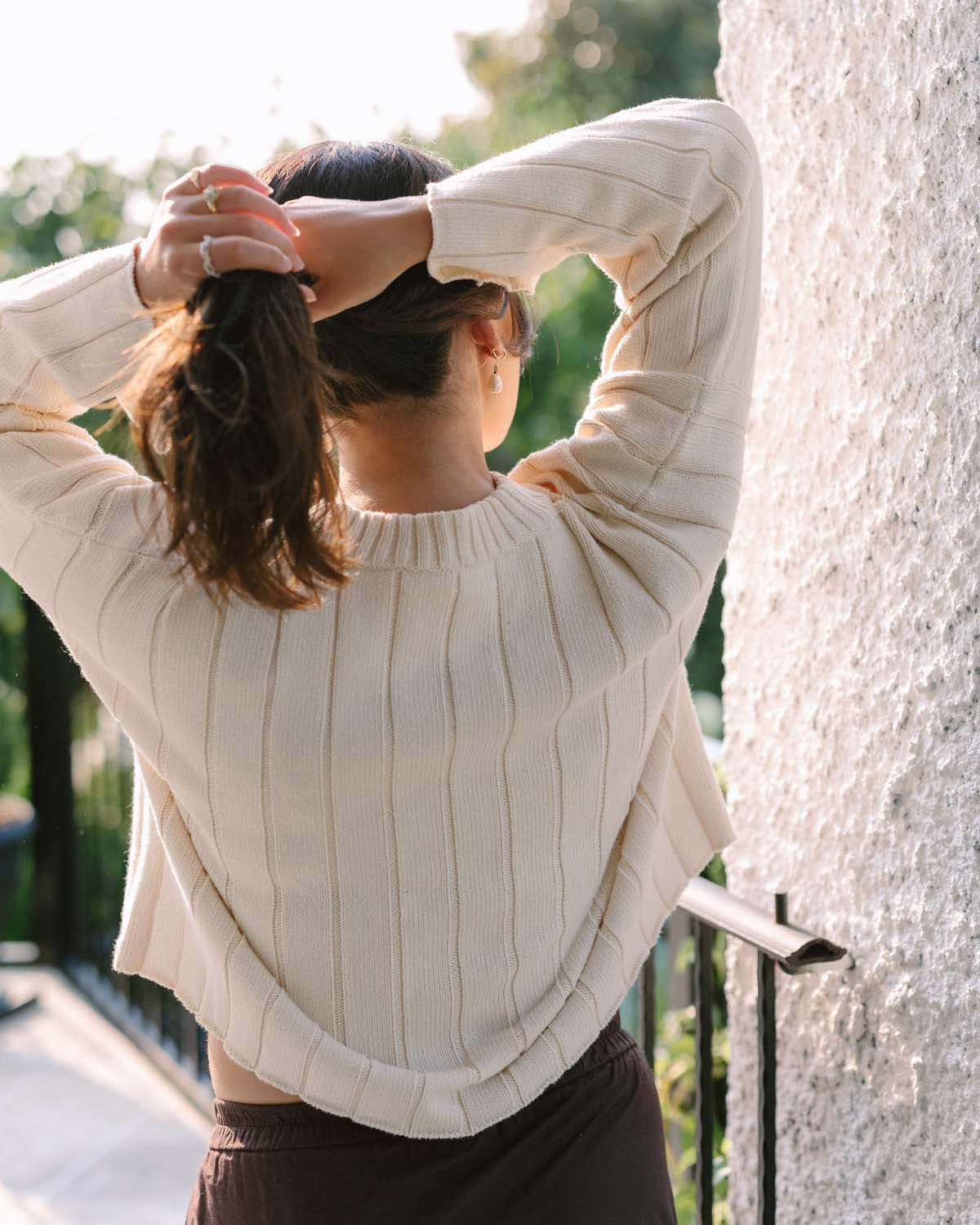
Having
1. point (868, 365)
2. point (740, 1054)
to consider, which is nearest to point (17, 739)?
point (740, 1054)

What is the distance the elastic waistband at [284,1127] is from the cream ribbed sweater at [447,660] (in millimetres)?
40

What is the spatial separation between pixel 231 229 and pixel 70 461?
0.27m

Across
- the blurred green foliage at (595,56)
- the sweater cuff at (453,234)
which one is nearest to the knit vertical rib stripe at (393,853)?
the sweater cuff at (453,234)

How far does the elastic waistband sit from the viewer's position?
1.08m

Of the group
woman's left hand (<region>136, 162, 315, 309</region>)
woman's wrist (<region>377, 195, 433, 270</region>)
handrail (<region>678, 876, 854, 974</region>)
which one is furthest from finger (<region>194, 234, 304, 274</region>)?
handrail (<region>678, 876, 854, 974</region>)

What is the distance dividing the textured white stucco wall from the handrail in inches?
1.8

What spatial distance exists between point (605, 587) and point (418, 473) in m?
0.17

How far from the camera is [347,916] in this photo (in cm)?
103

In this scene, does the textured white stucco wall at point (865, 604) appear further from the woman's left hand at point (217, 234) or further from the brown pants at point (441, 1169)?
the woman's left hand at point (217, 234)

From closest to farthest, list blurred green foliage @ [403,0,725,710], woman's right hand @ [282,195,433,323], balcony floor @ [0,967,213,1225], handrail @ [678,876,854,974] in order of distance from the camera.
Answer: woman's right hand @ [282,195,433,323] < handrail @ [678,876,854,974] < balcony floor @ [0,967,213,1225] < blurred green foliage @ [403,0,725,710]

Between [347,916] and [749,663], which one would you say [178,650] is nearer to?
[347,916]

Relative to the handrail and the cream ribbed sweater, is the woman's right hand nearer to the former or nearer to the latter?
the cream ribbed sweater

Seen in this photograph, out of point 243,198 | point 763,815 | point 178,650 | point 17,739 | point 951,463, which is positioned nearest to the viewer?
point 243,198

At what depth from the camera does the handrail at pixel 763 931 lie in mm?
1362
